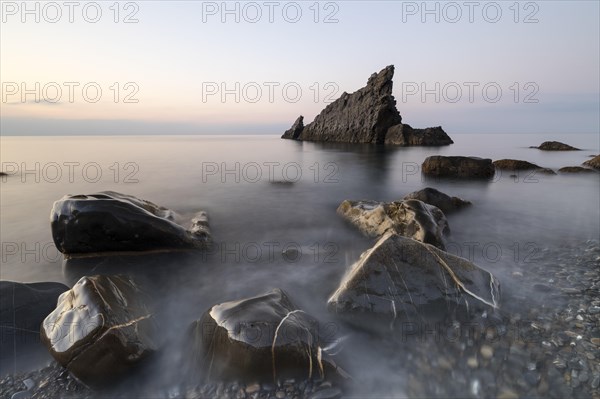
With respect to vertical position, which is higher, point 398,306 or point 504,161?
point 504,161

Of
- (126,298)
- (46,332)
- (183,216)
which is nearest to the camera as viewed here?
(46,332)

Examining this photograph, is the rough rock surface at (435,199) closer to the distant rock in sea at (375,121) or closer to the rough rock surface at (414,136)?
the rough rock surface at (414,136)

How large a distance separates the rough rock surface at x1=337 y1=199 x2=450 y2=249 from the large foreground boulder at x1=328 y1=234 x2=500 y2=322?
1.61 meters

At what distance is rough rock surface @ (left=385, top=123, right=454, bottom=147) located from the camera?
46.9 m

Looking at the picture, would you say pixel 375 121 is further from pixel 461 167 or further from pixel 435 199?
pixel 435 199

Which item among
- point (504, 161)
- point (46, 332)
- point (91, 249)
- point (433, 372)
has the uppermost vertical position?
point (504, 161)

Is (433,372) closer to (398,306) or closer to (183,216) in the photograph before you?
(398,306)

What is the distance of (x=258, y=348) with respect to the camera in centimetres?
326

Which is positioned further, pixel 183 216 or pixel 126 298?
pixel 183 216

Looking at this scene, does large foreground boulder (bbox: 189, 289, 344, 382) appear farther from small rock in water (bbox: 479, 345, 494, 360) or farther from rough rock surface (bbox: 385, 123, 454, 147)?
rough rock surface (bbox: 385, 123, 454, 147)

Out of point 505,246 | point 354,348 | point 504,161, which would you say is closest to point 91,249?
point 354,348

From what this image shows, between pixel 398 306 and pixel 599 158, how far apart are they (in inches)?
923

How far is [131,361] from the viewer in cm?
345

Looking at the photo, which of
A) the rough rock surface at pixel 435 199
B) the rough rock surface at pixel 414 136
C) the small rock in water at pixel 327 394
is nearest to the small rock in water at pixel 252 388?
the small rock in water at pixel 327 394
